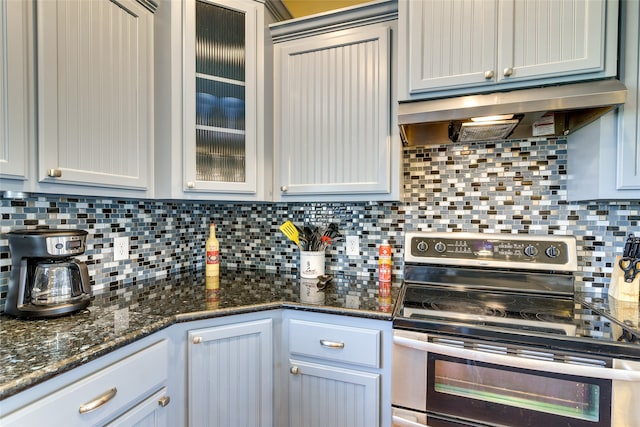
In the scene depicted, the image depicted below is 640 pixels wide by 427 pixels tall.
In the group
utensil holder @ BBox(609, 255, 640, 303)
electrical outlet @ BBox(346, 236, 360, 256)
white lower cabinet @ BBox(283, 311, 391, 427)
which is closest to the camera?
white lower cabinet @ BBox(283, 311, 391, 427)

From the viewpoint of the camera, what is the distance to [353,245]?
1886 mm

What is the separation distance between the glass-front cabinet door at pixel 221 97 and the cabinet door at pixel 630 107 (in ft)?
4.86

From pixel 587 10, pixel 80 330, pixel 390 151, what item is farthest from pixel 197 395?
pixel 587 10

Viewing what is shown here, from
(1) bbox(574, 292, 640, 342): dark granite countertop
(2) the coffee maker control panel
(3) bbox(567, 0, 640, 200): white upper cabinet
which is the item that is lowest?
(1) bbox(574, 292, 640, 342): dark granite countertop

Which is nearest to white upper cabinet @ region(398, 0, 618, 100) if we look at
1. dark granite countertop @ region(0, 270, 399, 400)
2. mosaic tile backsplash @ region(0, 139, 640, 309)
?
mosaic tile backsplash @ region(0, 139, 640, 309)

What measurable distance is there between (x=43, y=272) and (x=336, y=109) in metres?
1.35

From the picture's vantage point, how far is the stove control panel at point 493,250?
149 cm

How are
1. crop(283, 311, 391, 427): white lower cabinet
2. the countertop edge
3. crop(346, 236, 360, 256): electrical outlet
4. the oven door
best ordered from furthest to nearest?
1. crop(346, 236, 360, 256): electrical outlet
2. crop(283, 311, 391, 427): white lower cabinet
3. the oven door
4. the countertop edge

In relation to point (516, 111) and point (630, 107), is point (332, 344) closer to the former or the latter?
point (516, 111)

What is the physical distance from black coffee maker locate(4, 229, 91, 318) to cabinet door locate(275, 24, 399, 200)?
935mm

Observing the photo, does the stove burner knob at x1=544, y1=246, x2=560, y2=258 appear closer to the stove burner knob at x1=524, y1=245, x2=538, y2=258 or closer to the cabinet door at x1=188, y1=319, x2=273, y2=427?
the stove burner knob at x1=524, y1=245, x2=538, y2=258

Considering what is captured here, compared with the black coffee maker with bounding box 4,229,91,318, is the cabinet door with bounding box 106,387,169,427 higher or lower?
lower

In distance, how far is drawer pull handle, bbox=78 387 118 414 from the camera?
872 mm

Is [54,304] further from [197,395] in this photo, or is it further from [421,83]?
[421,83]
